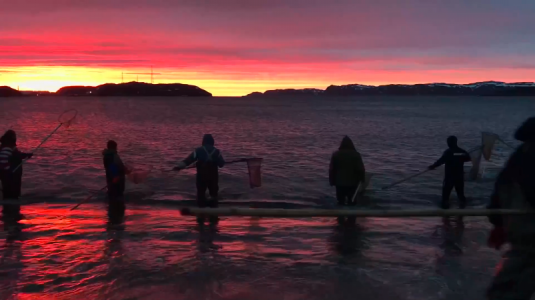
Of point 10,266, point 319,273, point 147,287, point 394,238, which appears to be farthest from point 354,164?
point 10,266

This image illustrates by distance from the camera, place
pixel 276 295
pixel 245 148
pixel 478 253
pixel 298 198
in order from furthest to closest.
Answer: pixel 245 148, pixel 298 198, pixel 478 253, pixel 276 295

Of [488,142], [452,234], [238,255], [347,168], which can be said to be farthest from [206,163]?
[488,142]

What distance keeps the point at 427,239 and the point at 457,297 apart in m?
3.12

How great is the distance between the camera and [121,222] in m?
11.2

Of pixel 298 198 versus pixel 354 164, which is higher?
pixel 354 164

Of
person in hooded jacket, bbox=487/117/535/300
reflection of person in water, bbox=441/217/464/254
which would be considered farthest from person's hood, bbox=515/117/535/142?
reflection of person in water, bbox=441/217/464/254

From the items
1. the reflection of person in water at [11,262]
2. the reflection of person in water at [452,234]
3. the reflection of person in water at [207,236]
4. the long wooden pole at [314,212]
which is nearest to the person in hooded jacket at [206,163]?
the reflection of person in water at [207,236]

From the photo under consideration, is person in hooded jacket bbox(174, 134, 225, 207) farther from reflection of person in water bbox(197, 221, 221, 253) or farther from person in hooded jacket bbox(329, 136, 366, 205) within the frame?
person in hooded jacket bbox(329, 136, 366, 205)

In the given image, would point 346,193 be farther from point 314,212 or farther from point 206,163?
point 314,212

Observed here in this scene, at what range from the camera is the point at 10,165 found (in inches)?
493

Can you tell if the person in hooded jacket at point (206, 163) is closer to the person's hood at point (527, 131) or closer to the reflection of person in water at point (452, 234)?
the reflection of person in water at point (452, 234)

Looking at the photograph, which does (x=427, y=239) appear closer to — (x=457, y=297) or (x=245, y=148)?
(x=457, y=297)

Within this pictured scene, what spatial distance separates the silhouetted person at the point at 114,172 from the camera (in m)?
12.4

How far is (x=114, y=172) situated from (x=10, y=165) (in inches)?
100
